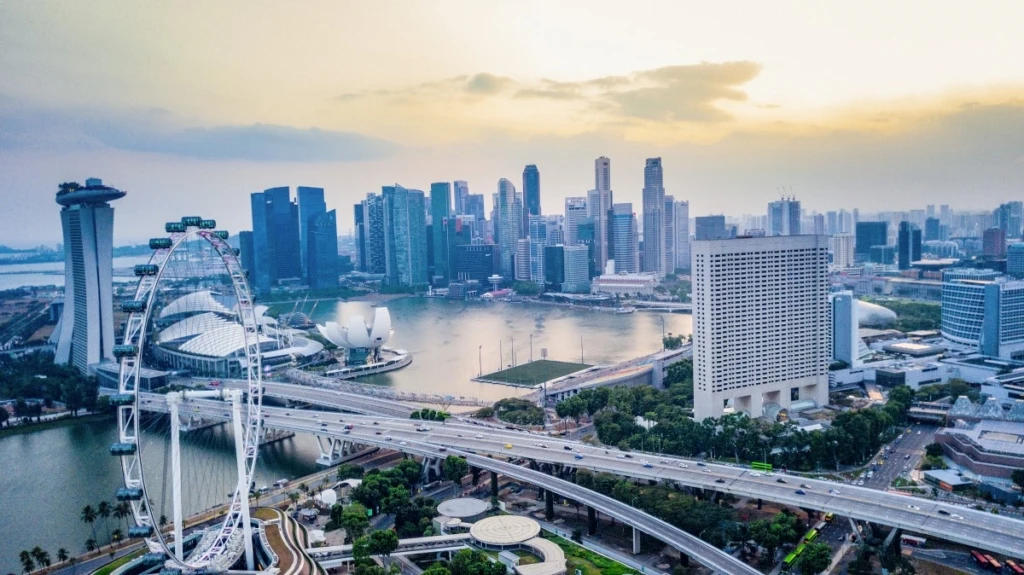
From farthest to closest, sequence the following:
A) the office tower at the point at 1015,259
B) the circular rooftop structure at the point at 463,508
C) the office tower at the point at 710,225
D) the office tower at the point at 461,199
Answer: the office tower at the point at 461,199, the office tower at the point at 710,225, the office tower at the point at 1015,259, the circular rooftop structure at the point at 463,508

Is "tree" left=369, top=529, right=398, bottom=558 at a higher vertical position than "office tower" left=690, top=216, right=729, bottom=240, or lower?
lower

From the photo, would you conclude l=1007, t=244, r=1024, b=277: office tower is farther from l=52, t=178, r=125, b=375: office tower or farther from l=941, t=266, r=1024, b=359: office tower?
l=52, t=178, r=125, b=375: office tower

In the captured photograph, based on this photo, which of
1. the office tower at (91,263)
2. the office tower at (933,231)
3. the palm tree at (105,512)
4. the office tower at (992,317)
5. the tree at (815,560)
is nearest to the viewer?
the tree at (815,560)

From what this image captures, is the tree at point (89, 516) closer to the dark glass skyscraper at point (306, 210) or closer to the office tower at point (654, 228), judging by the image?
the dark glass skyscraper at point (306, 210)

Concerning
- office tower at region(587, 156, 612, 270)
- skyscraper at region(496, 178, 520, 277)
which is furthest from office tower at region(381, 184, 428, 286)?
office tower at region(587, 156, 612, 270)

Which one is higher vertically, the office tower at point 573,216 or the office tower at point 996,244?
the office tower at point 573,216

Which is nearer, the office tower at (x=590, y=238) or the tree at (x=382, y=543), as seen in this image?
the tree at (x=382, y=543)

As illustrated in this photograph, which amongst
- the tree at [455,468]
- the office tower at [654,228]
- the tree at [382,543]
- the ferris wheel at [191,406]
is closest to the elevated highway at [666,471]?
the tree at [455,468]
